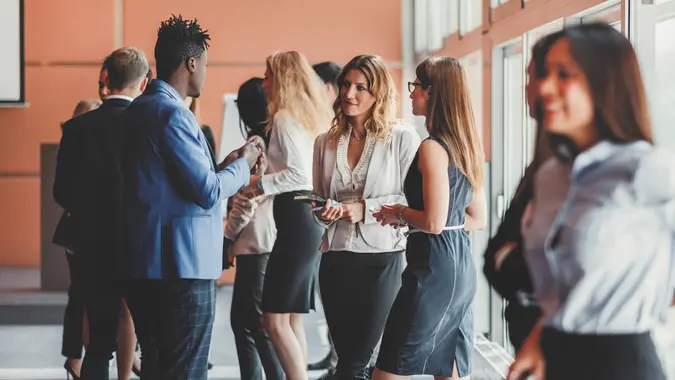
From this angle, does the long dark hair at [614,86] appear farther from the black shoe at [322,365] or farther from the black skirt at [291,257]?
the black shoe at [322,365]

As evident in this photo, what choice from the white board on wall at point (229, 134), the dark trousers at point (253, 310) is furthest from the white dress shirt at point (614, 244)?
the white board on wall at point (229, 134)

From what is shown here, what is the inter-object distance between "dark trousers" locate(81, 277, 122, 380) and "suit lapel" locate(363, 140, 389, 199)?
36.8 inches

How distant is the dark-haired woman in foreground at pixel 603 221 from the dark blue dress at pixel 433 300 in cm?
122

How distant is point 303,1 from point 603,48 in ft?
21.1

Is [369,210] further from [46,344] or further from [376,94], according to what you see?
[46,344]

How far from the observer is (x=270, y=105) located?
3.84 m

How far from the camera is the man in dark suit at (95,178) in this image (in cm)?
324

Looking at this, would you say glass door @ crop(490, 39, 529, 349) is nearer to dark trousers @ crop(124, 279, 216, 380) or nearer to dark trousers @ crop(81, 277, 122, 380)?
dark trousers @ crop(81, 277, 122, 380)

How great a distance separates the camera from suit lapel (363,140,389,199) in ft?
10.2

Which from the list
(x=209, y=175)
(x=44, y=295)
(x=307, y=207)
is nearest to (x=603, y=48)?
(x=209, y=175)

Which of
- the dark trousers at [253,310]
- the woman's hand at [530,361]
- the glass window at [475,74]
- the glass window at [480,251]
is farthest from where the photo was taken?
the glass window at [475,74]

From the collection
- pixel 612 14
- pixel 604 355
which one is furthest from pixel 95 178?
pixel 604 355

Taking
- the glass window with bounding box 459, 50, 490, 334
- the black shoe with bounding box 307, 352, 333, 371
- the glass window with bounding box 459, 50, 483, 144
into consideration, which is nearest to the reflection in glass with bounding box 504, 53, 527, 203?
the glass window with bounding box 459, 50, 490, 334

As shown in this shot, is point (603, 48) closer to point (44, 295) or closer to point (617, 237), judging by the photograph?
point (617, 237)
